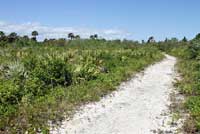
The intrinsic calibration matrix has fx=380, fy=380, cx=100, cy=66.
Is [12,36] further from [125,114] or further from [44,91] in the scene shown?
[125,114]

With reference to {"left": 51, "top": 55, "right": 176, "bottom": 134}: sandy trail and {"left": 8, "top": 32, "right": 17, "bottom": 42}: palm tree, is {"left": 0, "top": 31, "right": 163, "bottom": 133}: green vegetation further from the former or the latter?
{"left": 8, "top": 32, "right": 17, "bottom": 42}: palm tree

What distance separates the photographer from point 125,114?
1120 centimetres

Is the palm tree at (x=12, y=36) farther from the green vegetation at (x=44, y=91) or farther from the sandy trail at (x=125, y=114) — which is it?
the sandy trail at (x=125, y=114)

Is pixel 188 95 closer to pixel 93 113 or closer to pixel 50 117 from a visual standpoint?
pixel 93 113

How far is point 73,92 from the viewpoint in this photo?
1359 cm

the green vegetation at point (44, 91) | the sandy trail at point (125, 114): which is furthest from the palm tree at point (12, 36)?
the sandy trail at point (125, 114)

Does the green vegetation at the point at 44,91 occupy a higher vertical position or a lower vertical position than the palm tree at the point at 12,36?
lower

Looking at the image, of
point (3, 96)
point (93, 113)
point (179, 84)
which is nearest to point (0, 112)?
point (3, 96)

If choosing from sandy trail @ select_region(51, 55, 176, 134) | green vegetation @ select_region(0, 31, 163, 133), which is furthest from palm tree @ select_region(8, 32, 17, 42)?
sandy trail @ select_region(51, 55, 176, 134)

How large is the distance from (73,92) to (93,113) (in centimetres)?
244

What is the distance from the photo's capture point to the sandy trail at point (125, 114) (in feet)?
31.5

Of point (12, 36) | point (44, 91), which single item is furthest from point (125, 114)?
point (12, 36)

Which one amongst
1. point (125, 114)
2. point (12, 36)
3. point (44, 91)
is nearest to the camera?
point (125, 114)

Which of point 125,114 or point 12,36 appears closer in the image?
point 125,114
